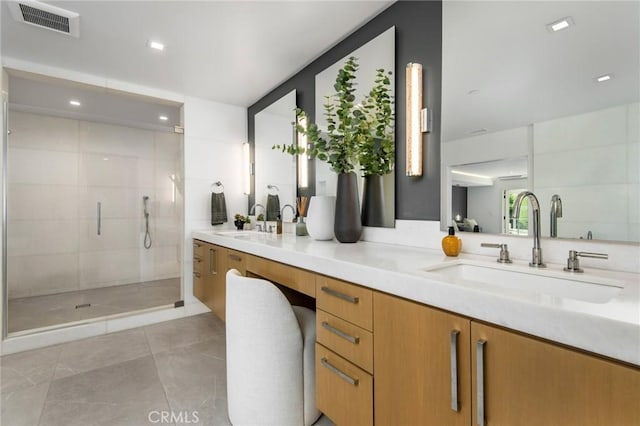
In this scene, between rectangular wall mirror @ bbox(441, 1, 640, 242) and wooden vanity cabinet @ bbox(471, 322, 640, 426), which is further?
rectangular wall mirror @ bbox(441, 1, 640, 242)

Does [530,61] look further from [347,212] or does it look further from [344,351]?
[344,351]

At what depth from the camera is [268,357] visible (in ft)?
4.38

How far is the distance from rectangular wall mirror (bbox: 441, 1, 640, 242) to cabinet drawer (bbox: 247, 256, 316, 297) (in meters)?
0.75

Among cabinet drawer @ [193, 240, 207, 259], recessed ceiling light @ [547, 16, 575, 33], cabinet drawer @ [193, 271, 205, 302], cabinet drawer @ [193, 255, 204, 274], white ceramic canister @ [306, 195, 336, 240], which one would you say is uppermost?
recessed ceiling light @ [547, 16, 575, 33]

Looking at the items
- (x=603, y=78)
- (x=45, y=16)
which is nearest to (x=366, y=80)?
(x=603, y=78)

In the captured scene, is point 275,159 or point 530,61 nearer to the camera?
point 530,61

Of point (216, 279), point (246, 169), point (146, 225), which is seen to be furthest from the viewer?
point (146, 225)

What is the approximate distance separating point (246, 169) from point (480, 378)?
3.17 meters

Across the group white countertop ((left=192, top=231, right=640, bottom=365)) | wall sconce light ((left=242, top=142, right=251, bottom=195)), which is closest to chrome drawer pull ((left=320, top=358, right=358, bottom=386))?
white countertop ((left=192, top=231, right=640, bottom=365))

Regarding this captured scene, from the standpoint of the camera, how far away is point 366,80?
1958 millimetres

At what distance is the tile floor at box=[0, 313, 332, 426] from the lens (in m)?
1.59

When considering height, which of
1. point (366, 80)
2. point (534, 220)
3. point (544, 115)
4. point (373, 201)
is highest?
point (366, 80)

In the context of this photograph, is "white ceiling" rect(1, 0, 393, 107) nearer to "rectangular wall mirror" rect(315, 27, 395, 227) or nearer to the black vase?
"rectangular wall mirror" rect(315, 27, 395, 227)

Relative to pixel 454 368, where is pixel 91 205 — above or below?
above
